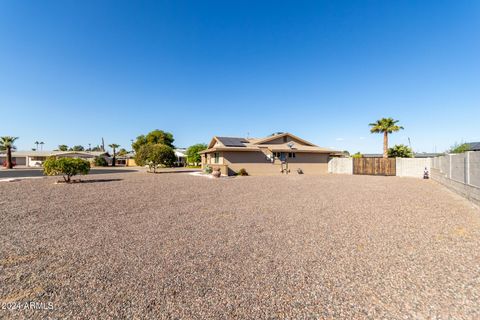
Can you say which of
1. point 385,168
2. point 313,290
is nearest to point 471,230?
point 313,290

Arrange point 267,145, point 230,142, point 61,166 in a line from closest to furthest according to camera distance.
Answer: point 61,166 → point 230,142 → point 267,145

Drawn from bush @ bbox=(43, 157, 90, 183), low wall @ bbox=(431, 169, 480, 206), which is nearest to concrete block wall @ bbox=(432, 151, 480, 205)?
low wall @ bbox=(431, 169, 480, 206)

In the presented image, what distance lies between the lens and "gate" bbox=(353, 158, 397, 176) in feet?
82.3

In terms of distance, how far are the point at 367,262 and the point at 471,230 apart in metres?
4.55

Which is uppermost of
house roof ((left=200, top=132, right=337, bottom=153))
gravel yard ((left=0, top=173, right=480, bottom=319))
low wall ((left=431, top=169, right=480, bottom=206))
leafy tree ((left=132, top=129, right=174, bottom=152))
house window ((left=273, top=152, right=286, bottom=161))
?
leafy tree ((left=132, top=129, right=174, bottom=152))

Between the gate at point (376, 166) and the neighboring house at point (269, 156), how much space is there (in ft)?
13.2

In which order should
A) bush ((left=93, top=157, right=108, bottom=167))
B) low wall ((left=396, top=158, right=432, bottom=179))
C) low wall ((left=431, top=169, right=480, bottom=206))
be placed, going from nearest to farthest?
low wall ((left=431, top=169, right=480, bottom=206)) → low wall ((left=396, top=158, right=432, bottom=179)) → bush ((left=93, top=157, right=108, bottom=167))

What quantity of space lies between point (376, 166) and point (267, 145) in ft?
44.0

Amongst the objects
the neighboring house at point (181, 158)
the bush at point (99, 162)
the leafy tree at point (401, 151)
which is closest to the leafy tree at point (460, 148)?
the leafy tree at point (401, 151)

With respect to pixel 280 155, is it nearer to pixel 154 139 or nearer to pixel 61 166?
pixel 61 166

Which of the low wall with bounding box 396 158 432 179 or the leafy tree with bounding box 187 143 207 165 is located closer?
the low wall with bounding box 396 158 432 179

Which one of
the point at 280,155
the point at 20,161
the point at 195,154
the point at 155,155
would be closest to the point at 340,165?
the point at 280,155

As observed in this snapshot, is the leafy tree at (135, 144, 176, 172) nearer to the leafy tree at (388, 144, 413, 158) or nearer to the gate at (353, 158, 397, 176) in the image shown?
the gate at (353, 158, 397, 176)

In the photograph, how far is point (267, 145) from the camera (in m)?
27.6
